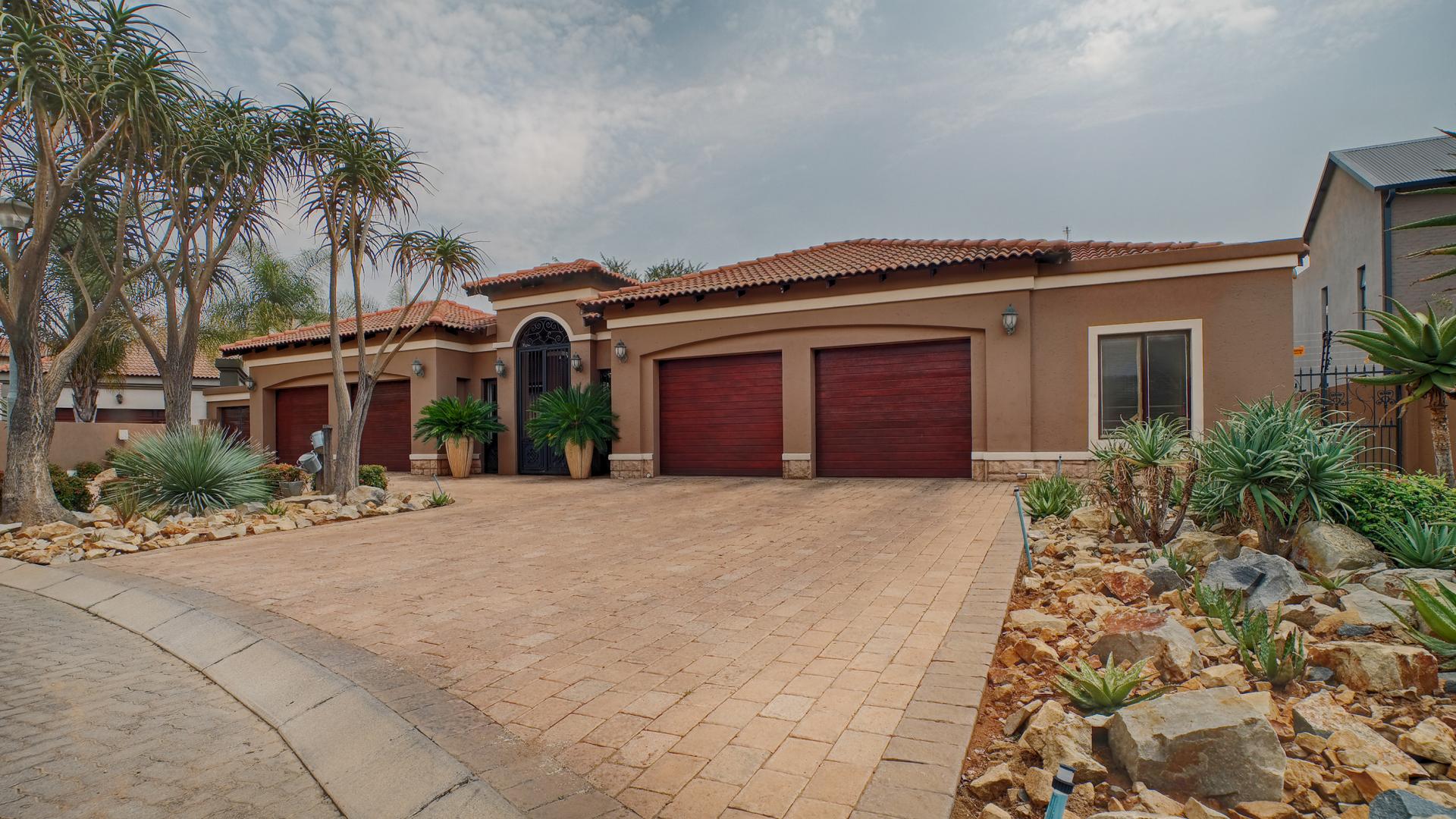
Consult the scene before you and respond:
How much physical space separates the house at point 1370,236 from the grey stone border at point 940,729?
14.8m

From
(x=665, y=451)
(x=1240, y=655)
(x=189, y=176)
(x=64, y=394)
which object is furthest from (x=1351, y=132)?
(x=64, y=394)

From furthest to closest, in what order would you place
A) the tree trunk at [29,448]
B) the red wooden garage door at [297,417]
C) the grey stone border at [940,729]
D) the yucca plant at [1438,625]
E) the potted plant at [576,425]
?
the red wooden garage door at [297,417]
the potted plant at [576,425]
the tree trunk at [29,448]
the yucca plant at [1438,625]
the grey stone border at [940,729]

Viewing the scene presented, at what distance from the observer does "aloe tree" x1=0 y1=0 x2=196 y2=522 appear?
8.39 m

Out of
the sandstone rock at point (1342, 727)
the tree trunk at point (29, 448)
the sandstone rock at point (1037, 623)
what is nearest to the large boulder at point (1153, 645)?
the sandstone rock at point (1037, 623)

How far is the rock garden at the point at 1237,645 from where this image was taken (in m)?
2.27

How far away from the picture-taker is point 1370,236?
16.5 metres

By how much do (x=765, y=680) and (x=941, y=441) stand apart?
10.3m

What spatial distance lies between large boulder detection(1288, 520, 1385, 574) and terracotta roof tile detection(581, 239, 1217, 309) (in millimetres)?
7673

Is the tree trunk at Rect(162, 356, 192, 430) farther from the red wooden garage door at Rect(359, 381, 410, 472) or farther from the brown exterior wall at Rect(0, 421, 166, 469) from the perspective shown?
the red wooden garage door at Rect(359, 381, 410, 472)

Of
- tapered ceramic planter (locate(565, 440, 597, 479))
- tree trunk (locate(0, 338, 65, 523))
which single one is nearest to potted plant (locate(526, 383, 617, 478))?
tapered ceramic planter (locate(565, 440, 597, 479))

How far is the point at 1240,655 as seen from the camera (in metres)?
3.29

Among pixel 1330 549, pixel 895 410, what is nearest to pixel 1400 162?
pixel 895 410

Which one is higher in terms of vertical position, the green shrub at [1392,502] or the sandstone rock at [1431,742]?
the green shrub at [1392,502]

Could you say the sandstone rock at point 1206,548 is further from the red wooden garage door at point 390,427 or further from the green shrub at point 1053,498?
the red wooden garage door at point 390,427
